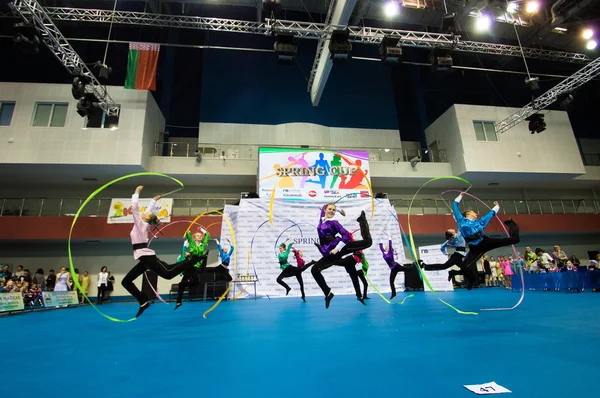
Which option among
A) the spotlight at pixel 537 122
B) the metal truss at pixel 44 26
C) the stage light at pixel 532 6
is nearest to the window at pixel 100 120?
the metal truss at pixel 44 26

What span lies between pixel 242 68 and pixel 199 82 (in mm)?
3510

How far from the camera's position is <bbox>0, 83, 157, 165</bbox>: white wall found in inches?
716

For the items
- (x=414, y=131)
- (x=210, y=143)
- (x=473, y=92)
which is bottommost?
(x=210, y=143)

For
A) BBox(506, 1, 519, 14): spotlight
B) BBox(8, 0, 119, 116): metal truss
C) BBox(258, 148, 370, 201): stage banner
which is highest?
BBox(506, 1, 519, 14): spotlight

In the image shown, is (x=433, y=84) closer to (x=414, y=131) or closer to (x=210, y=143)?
(x=414, y=131)

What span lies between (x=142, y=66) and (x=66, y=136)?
6620 millimetres

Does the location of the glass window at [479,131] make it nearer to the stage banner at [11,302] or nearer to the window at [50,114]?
the stage banner at [11,302]

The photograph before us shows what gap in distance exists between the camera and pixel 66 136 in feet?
61.2

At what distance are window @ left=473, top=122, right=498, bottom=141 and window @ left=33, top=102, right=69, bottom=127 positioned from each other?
27599 millimetres

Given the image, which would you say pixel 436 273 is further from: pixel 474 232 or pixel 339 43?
pixel 339 43

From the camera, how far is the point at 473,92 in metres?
25.9

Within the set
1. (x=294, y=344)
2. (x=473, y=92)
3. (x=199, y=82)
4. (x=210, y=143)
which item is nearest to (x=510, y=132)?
(x=473, y=92)

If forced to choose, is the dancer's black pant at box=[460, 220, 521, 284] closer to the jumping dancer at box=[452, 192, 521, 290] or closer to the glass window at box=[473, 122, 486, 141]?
the jumping dancer at box=[452, 192, 521, 290]

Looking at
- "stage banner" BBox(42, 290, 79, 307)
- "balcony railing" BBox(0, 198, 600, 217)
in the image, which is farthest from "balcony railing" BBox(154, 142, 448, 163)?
"stage banner" BBox(42, 290, 79, 307)
